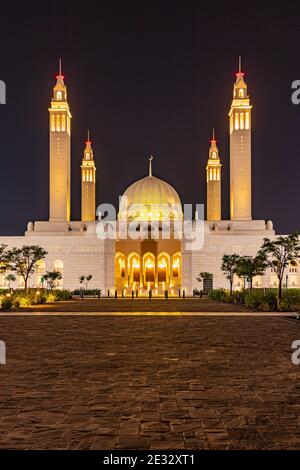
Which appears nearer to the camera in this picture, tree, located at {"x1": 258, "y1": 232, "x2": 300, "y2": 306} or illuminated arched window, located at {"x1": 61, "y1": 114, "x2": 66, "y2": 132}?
tree, located at {"x1": 258, "y1": 232, "x2": 300, "y2": 306}

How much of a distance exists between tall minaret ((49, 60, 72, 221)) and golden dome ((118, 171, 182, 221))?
9.72 m

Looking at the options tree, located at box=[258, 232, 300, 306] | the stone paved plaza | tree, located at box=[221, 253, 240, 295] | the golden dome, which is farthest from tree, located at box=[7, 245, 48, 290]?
the golden dome

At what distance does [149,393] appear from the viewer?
5664mm

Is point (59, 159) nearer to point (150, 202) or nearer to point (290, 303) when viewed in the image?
point (150, 202)

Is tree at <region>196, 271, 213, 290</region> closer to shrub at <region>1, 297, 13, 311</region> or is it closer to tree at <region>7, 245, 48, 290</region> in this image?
tree at <region>7, 245, 48, 290</region>

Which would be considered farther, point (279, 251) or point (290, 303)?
point (279, 251)

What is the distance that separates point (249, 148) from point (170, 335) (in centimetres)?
4181

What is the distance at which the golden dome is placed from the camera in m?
58.8

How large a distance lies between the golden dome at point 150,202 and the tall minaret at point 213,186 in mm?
3872

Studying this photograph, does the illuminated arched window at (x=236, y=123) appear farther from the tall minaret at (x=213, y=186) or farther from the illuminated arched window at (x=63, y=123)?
the illuminated arched window at (x=63, y=123)

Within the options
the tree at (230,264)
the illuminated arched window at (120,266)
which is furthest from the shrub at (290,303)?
the illuminated arched window at (120,266)

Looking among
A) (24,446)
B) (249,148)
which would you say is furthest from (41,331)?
(249,148)

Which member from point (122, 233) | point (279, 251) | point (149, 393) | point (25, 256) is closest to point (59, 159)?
point (122, 233)

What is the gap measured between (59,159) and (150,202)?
13720 millimetres
